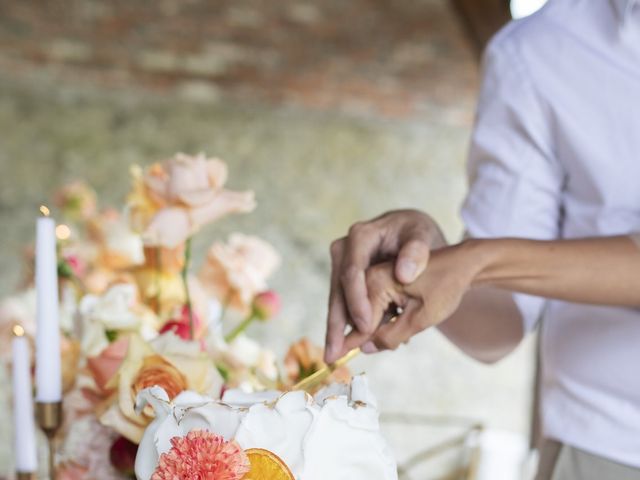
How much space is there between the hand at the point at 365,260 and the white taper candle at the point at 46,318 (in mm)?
240

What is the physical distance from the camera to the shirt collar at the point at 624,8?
884mm

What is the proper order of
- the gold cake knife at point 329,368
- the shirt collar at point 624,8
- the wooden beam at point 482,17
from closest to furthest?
the gold cake knife at point 329,368
the shirt collar at point 624,8
the wooden beam at point 482,17

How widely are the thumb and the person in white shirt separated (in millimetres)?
75

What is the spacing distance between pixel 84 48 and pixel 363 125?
1503mm

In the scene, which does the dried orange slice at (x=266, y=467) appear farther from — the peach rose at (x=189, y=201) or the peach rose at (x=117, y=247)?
the peach rose at (x=117, y=247)

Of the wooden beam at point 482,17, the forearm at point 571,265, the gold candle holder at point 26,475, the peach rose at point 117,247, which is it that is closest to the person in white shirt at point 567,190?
the forearm at point 571,265

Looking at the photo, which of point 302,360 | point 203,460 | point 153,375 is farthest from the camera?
point 302,360

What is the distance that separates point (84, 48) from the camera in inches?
164

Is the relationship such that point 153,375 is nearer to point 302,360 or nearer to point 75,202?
point 302,360

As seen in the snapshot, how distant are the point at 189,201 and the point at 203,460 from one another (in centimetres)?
45

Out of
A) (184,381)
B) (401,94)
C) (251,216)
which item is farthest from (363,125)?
(184,381)

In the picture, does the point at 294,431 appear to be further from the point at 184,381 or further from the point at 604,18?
the point at 604,18

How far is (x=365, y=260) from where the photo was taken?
791 mm

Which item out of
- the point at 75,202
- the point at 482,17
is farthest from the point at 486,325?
the point at 482,17
